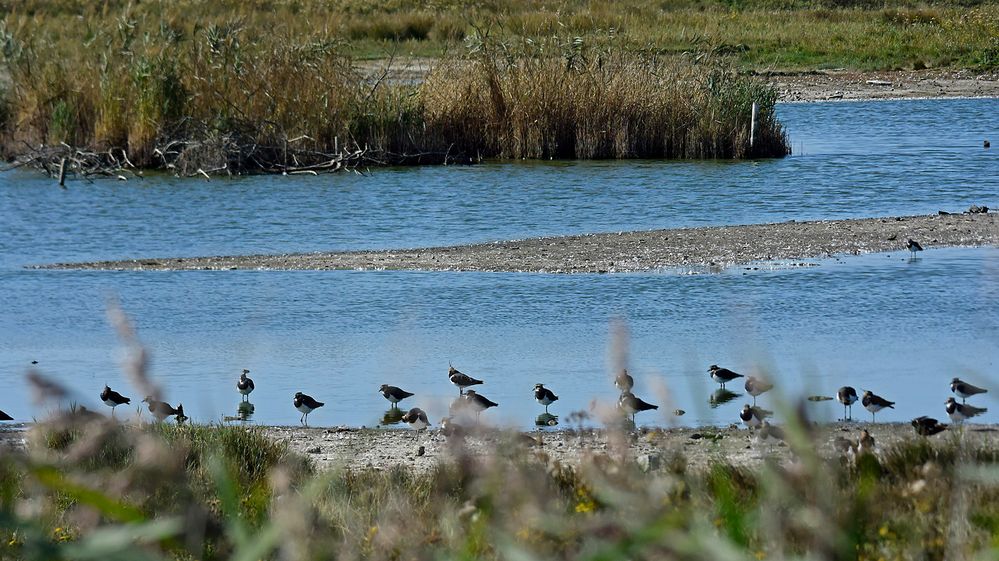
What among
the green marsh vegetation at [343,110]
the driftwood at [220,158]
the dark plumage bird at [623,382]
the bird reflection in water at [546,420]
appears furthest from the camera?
the green marsh vegetation at [343,110]

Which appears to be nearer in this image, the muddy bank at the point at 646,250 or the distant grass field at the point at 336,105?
the muddy bank at the point at 646,250

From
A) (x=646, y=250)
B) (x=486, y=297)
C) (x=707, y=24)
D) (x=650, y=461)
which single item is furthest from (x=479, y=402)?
(x=707, y=24)

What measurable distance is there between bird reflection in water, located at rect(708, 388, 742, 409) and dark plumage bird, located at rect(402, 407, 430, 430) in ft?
5.93

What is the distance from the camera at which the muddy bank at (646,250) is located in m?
14.3

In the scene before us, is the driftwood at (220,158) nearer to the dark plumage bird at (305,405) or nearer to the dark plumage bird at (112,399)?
the dark plumage bird at (112,399)

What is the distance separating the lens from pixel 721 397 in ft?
29.7

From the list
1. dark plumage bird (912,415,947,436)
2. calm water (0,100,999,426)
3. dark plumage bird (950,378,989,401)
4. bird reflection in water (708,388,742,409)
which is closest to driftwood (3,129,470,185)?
calm water (0,100,999,426)

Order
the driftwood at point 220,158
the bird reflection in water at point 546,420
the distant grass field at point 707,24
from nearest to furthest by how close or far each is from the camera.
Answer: the bird reflection in water at point 546,420 < the driftwood at point 220,158 < the distant grass field at point 707,24

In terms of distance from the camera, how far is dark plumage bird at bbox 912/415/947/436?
7.24 m

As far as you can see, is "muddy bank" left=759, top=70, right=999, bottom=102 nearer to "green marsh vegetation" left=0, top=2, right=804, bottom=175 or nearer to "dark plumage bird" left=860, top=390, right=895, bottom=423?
"green marsh vegetation" left=0, top=2, right=804, bottom=175

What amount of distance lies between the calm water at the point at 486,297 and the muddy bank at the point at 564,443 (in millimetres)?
318

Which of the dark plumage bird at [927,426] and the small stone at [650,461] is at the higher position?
the small stone at [650,461]

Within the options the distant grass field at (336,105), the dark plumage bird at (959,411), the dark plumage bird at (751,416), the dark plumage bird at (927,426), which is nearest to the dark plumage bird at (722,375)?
the dark plumage bird at (751,416)

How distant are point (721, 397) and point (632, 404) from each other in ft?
3.39
